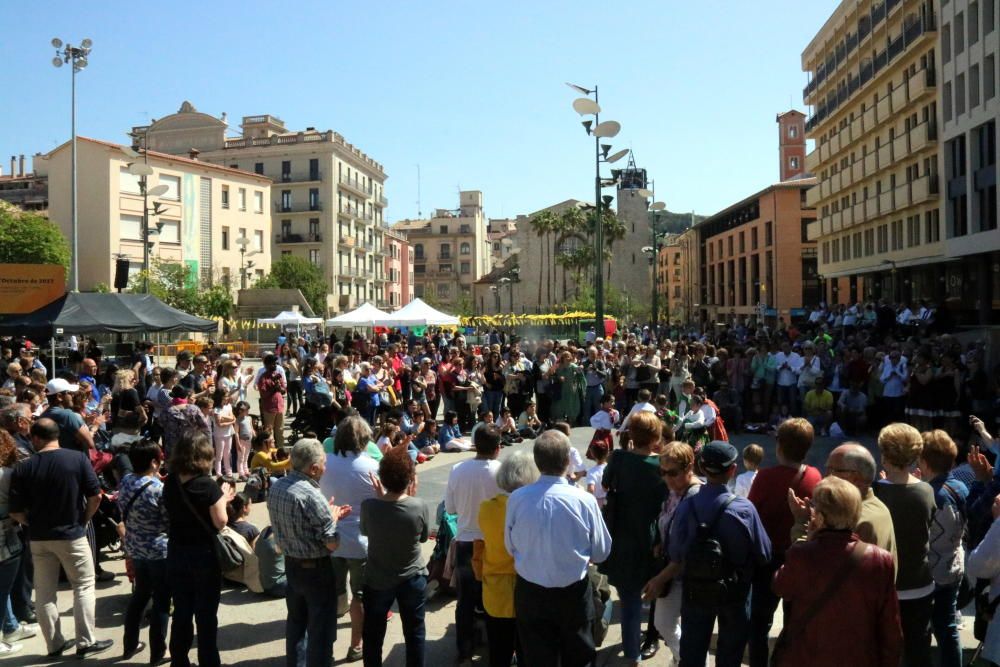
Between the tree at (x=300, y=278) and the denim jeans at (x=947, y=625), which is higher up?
the tree at (x=300, y=278)

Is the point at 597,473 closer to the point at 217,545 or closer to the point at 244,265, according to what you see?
the point at 217,545

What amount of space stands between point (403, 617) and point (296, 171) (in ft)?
221

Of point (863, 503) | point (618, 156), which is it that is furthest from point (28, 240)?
point (863, 503)

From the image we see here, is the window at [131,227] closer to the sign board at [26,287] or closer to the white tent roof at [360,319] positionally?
the white tent roof at [360,319]

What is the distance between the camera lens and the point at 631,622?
16.8 ft

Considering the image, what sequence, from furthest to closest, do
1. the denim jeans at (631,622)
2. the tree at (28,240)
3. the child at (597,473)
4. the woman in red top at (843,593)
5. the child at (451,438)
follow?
the tree at (28,240), the child at (451,438), the child at (597,473), the denim jeans at (631,622), the woman in red top at (843,593)

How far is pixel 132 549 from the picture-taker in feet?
17.5

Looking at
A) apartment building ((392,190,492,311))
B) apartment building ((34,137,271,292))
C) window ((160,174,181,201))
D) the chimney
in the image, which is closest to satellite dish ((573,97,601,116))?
apartment building ((34,137,271,292))

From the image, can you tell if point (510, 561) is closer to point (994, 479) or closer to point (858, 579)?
point (858, 579)

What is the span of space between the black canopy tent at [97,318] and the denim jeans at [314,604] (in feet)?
40.4

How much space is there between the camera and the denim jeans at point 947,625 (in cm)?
463

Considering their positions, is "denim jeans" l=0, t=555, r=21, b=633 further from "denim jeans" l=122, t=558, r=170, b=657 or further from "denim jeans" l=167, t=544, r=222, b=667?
"denim jeans" l=167, t=544, r=222, b=667

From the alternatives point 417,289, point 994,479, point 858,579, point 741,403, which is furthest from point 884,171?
point 417,289

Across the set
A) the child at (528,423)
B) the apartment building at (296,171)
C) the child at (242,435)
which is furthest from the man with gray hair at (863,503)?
the apartment building at (296,171)
